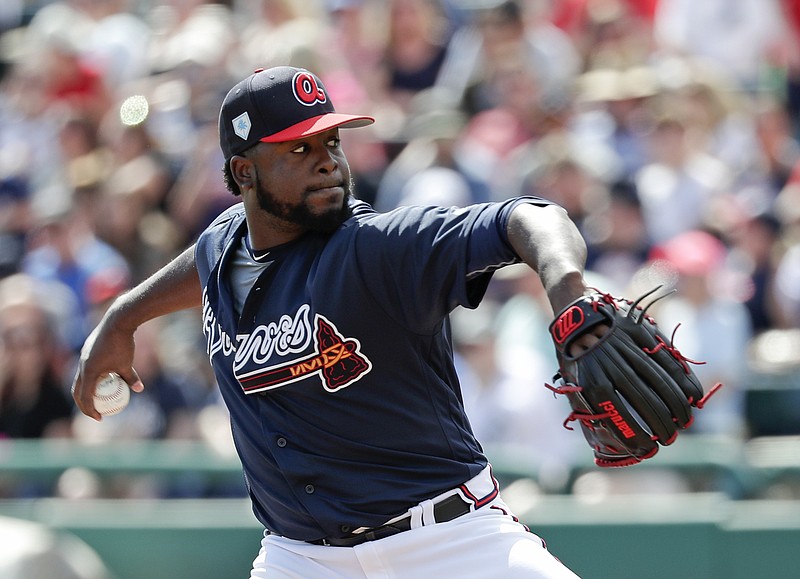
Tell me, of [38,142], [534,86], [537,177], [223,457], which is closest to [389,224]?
[223,457]

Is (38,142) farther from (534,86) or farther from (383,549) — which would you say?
(383,549)

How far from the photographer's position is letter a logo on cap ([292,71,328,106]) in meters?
3.64

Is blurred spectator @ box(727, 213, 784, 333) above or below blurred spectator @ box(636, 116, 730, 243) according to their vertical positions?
below

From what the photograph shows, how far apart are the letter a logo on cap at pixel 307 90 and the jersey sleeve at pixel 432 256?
16.3 inches

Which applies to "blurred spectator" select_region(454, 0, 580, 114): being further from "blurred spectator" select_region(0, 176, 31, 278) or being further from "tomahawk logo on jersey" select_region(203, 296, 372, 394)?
"tomahawk logo on jersey" select_region(203, 296, 372, 394)

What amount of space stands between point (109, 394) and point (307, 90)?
1.35 m

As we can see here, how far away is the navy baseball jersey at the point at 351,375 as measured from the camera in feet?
11.1

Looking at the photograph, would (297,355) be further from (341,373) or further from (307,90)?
(307,90)

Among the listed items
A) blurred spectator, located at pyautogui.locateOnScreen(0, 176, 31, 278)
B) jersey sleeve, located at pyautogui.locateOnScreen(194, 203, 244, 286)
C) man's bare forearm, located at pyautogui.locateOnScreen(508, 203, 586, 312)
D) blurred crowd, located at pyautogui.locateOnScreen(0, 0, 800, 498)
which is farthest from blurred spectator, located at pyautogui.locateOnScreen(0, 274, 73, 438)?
man's bare forearm, located at pyautogui.locateOnScreen(508, 203, 586, 312)

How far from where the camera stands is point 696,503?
612 cm

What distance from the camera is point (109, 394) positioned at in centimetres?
435

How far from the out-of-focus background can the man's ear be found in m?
1.86

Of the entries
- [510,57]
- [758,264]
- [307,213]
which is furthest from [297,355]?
[510,57]

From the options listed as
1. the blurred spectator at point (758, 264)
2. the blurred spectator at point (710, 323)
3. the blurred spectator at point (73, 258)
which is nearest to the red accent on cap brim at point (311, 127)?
the blurred spectator at point (710, 323)
